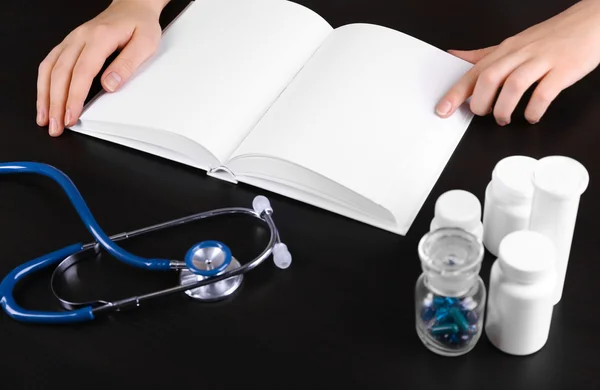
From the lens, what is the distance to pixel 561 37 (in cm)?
139

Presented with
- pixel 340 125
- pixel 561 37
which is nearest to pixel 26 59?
pixel 340 125

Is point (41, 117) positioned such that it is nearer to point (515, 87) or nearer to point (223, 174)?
point (223, 174)

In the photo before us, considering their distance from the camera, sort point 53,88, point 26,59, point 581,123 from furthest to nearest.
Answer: point 26,59 → point 53,88 → point 581,123

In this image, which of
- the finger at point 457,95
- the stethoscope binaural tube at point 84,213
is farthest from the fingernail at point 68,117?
the finger at point 457,95

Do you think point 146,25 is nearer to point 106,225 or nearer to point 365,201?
point 106,225

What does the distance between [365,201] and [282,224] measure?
12 cm

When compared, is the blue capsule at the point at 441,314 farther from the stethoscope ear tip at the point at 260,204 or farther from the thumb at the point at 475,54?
the thumb at the point at 475,54

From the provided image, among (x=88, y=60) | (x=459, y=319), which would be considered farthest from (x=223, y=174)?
(x=459, y=319)

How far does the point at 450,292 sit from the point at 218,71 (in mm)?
627

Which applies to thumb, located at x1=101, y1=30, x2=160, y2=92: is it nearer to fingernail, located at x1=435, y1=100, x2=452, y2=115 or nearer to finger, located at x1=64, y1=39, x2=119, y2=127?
finger, located at x1=64, y1=39, x2=119, y2=127

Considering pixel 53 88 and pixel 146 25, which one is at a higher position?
pixel 146 25

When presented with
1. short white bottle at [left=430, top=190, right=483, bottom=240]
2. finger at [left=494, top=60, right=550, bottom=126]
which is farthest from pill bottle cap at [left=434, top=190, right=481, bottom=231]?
finger at [left=494, top=60, right=550, bottom=126]

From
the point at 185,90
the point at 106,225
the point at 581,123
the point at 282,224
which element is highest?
the point at 581,123

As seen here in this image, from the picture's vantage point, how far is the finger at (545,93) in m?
1.32
